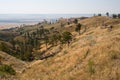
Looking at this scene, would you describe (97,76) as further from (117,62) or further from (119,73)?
(117,62)

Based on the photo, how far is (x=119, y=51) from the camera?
19.0 meters

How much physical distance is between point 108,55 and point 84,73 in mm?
4711

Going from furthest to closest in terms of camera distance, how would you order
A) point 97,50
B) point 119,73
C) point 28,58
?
1. point 28,58
2. point 97,50
3. point 119,73

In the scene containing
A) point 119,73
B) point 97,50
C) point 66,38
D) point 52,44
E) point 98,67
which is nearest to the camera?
point 119,73

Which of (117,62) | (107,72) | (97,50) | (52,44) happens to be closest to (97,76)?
(107,72)

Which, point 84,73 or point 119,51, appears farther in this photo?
point 119,51

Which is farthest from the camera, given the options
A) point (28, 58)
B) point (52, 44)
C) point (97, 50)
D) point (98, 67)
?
point (52, 44)

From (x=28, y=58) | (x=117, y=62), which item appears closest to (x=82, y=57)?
(x=117, y=62)

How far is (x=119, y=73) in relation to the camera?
42.0 feet

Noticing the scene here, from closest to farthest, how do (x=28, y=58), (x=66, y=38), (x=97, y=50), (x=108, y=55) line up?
(x=108, y=55) → (x=97, y=50) → (x=66, y=38) → (x=28, y=58)

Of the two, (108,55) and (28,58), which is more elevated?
(108,55)

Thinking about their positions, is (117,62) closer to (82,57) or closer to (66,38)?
(82,57)

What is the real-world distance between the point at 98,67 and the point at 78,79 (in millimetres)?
2690

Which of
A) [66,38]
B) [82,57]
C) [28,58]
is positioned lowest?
[28,58]
